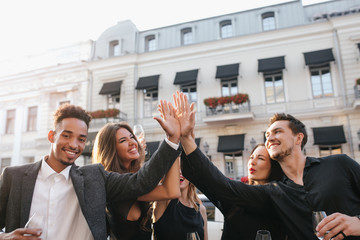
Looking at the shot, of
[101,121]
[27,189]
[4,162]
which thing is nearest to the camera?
[27,189]

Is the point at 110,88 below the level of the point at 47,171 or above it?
above

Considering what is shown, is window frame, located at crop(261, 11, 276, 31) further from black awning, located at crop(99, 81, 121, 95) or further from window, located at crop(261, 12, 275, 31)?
black awning, located at crop(99, 81, 121, 95)

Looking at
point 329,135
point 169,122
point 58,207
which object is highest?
point 329,135

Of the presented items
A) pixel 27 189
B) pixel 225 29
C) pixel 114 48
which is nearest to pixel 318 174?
pixel 27 189

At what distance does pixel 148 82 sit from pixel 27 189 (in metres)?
13.0

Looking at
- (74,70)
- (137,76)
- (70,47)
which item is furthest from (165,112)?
(70,47)

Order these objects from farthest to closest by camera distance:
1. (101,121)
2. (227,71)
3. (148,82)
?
(101,121) < (148,82) < (227,71)

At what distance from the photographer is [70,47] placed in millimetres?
17438

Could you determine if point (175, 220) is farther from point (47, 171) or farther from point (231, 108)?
point (231, 108)

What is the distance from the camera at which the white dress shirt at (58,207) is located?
5.84 ft

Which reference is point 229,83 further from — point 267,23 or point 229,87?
point 267,23

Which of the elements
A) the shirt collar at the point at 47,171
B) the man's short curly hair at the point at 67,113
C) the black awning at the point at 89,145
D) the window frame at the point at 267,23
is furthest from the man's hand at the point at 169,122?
the window frame at the point at 267,23

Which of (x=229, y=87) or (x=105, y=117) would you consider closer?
(x=229, y=87)

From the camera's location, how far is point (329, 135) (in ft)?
36.4
